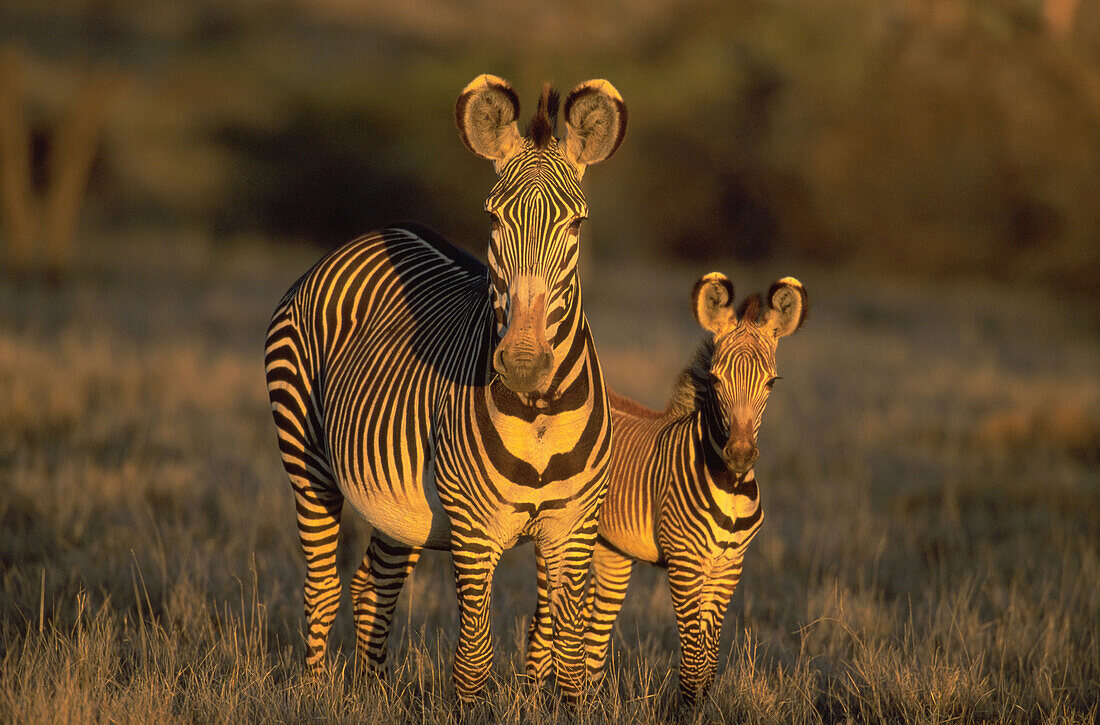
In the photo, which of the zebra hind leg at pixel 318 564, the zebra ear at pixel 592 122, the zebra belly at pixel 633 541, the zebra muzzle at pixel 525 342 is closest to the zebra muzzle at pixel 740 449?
the zebra belly at pixel 633 541

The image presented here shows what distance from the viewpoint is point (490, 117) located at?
414 centimetres

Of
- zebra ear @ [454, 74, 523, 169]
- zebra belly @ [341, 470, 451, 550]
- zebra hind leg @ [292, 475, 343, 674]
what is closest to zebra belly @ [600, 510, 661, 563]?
zebra belly @ [341, 470, 451, 550]

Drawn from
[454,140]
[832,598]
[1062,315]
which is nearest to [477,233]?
[454,140]

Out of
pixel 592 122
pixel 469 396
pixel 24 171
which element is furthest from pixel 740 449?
pixel 24 171

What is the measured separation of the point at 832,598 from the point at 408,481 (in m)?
3.11

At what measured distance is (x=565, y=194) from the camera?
3924mm

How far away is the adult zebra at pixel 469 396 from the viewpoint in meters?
3.91

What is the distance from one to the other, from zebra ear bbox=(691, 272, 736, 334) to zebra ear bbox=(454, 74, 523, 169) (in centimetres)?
119

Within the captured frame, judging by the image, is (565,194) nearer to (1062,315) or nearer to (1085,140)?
(1085,140)

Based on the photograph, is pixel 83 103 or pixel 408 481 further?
pixel 83 103

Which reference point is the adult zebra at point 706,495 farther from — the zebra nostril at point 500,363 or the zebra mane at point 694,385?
the zebra nostril at point 500,363

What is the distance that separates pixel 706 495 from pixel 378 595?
1.80 m

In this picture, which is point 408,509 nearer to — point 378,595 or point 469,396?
point 469,396

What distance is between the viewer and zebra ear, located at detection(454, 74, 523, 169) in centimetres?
409
